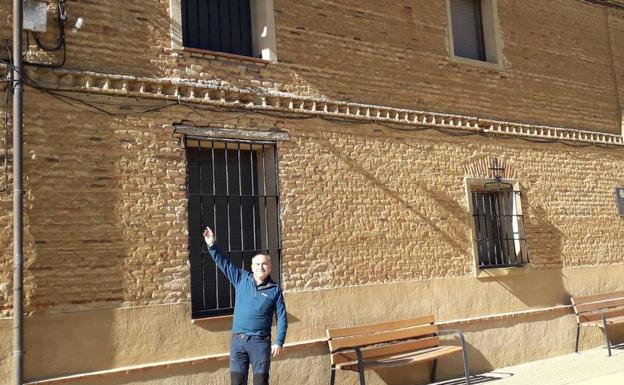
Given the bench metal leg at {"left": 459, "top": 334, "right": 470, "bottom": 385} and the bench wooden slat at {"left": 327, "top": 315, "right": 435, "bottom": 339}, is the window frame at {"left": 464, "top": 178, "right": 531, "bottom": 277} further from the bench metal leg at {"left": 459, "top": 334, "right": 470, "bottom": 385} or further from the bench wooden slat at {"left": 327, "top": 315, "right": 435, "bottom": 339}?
the bench metal leg at {"left": 459, "top": 334, "right": 470, "bottom": 385}

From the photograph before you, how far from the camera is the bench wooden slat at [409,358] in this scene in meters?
6.98

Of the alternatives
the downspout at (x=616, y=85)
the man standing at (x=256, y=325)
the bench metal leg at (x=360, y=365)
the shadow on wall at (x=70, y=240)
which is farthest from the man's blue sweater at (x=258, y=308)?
the downspout at (x=616, y=85)

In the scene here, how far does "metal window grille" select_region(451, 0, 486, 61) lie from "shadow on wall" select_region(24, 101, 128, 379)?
17.6 ft

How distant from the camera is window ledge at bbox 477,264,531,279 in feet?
28.4

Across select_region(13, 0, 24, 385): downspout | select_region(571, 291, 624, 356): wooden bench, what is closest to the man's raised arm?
select_region(13, 0, 24, 385): downspout

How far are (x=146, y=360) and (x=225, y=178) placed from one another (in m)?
2.15

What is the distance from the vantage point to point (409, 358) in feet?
23.8

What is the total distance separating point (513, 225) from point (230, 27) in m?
4.74

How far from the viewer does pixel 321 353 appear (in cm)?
714

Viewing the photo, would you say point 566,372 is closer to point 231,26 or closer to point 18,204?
point 231,26

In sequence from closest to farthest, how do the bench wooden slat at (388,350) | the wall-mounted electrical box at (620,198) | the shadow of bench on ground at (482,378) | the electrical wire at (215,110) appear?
the electrical wire at (215,110) < the bench wooden slat at (388,350) < the shadow of bench on ground at (482,378) < the wall-mounted electrical box at (620,198)

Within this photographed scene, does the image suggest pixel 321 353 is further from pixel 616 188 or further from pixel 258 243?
pixel 616 188

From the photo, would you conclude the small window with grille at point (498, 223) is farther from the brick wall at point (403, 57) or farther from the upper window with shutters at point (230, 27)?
the upper window with shutters at point (230, 27)

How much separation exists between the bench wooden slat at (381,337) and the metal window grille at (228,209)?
97cm
